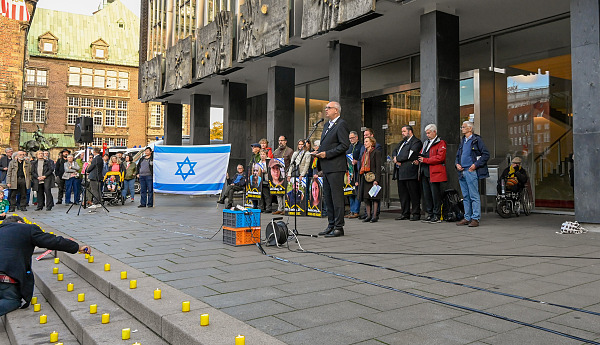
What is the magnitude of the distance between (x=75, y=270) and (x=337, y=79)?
10.2 metres

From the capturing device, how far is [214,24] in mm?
18938

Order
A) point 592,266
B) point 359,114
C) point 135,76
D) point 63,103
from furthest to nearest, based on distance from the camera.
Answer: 1. point 135,76
2. point 63,103
3. point 359,114
4. point 592,266

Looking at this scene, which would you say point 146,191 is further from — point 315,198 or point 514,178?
point 514,178

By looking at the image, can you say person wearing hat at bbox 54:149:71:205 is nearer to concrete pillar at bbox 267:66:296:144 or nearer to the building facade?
the building facade

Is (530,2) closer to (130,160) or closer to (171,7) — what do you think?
(130,160)

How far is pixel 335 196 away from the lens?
7668 mm

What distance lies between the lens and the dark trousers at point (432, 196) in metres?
9.96

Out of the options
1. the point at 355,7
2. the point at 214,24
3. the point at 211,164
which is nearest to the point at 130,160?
the point at 211,164

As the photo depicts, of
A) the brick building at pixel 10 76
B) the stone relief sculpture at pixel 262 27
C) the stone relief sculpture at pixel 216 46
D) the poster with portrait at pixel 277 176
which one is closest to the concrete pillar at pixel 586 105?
the poster with portrait at pixel 277 176

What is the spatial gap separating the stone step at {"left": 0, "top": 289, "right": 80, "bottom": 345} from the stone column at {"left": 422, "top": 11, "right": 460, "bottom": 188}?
892cm

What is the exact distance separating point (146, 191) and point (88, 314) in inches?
476

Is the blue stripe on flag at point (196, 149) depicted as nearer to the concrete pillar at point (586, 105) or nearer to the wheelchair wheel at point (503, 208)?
the wheelchair wheel at point (503, 208)

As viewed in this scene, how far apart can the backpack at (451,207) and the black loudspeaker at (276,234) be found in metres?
4.64

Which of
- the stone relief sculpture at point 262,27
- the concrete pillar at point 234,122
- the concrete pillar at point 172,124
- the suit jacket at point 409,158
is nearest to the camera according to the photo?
the suit jacket at point 409,158
